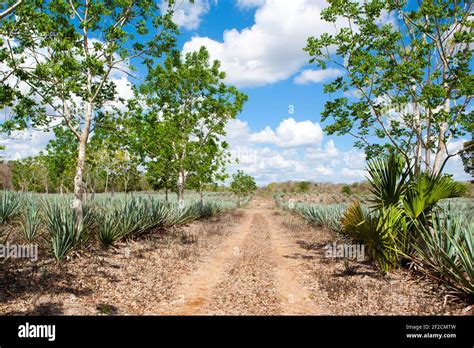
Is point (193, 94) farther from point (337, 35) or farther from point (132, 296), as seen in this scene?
point (132, 296)

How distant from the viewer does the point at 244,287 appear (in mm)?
6688

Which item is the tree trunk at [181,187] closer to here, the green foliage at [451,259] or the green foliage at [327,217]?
the green foliage at [327,217]

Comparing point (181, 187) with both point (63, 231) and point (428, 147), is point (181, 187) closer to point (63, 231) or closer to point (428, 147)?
point (63, 231)

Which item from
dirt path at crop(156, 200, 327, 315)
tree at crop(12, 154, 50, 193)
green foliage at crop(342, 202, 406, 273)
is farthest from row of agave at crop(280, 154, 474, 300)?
tree at crop(12, 154, 50, 193)

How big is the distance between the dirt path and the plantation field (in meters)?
0.02

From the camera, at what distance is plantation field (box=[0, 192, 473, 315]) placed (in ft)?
17.5

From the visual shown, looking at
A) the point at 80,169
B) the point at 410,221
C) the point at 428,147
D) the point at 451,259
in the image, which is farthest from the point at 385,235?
the point at 80,169

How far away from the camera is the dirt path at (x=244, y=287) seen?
552 cm

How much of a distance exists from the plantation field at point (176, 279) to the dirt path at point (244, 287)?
2cm

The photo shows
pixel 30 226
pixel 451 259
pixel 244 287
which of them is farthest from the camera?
Result: pixel 30 226

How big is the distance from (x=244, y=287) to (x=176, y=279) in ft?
5.64

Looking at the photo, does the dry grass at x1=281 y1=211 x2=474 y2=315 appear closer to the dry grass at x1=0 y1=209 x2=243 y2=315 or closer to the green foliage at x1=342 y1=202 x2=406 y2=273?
the green foliage at x1=342 y1=202 x2=406 y2=273

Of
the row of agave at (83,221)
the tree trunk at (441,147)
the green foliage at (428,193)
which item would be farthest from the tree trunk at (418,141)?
the row of agave at (83,221)
